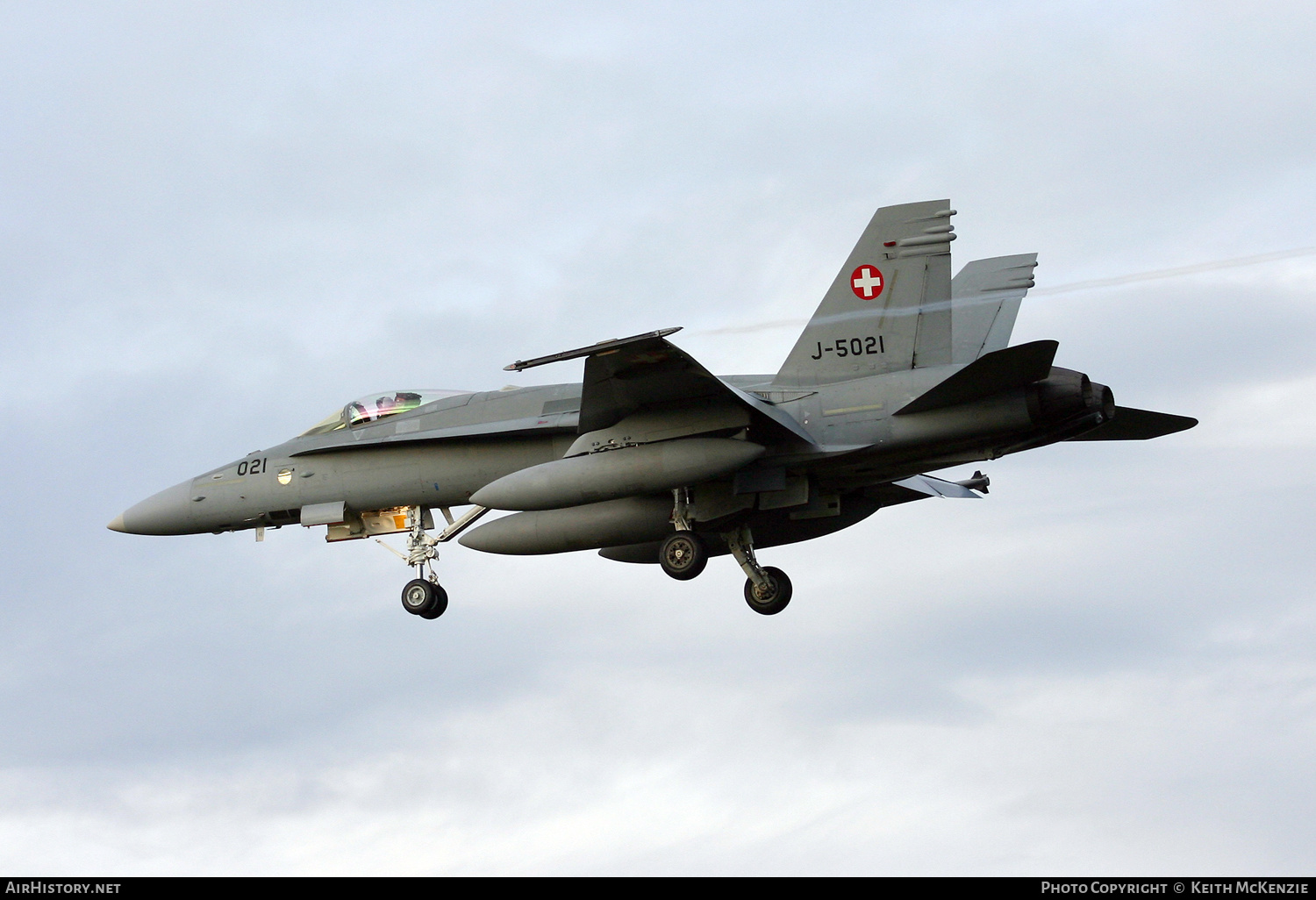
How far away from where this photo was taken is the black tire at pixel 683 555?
20.4m

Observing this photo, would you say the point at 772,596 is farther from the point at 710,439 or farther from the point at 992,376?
the point at 992,376

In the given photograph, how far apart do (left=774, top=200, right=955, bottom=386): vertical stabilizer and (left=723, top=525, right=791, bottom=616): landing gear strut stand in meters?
2.98

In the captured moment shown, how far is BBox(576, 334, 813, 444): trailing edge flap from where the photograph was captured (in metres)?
18.2

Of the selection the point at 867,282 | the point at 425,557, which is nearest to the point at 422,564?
the point at 425,557

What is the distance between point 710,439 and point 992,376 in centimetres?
353

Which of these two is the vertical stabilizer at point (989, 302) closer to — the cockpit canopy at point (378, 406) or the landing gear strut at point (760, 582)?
the landing gear strut at point (760, 582)

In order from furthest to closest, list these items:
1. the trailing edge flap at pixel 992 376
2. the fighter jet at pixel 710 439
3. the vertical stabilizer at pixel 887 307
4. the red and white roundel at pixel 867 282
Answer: the red and white roundel at pixel 867 282
the vertical stabilizer at pixel 887 307
the fighter jet at pixel 710 439
the trailing edge flap at pixel 992 376

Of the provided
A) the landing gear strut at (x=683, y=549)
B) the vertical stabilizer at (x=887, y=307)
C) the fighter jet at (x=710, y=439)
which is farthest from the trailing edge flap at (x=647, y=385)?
the landing gear strut at (x=683, y=549)

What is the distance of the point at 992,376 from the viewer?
1825 centimetres

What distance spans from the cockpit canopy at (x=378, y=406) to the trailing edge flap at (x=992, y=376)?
7.17 m

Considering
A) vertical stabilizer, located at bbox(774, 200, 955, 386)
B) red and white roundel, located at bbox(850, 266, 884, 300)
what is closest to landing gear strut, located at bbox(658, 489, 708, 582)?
vertical stabilizer, located at bbox(774, 200, 955, 386)
